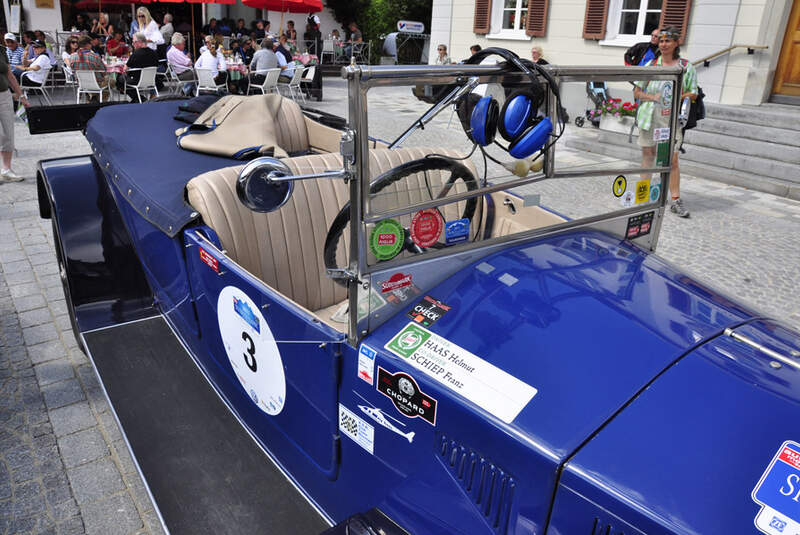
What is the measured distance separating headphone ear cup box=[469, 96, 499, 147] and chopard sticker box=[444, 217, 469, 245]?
244mm

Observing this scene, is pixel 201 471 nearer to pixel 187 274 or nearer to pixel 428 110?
pixel 187 274

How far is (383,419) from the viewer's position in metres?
1.56

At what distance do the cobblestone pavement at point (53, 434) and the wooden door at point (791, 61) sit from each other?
9535mm

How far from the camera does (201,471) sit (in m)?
2.08

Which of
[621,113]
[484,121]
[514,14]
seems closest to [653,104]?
[621,113]

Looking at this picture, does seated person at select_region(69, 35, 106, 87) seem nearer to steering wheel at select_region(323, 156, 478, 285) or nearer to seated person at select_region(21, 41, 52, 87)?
seated person at select_region(21, 41, 52, 87)

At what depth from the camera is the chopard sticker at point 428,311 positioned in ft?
5.28

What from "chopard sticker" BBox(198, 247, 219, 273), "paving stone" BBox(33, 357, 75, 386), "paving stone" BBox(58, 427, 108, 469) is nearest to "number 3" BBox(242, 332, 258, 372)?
"chopard sticker" BBox(198, 247, 219, 273)

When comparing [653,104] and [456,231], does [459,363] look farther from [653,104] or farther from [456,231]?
[653,104]

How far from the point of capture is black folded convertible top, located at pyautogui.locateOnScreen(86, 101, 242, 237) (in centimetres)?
247

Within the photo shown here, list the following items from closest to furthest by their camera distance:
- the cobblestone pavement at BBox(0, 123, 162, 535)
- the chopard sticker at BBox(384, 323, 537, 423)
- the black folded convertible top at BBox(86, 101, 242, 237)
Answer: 1. the chopard sticker at BBox(384, 323, 537, 423)
2. the cobblestone pavement at BBox(0, 123, 162, 535)
3. the black folded convertible top at BBox(86, 101, 242, 237)

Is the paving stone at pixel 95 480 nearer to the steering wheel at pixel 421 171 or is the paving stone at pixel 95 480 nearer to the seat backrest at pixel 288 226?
the seat backrest at pixel 288 226

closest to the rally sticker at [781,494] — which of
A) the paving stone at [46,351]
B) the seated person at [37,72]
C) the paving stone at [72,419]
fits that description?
the paving stone at [72,419]

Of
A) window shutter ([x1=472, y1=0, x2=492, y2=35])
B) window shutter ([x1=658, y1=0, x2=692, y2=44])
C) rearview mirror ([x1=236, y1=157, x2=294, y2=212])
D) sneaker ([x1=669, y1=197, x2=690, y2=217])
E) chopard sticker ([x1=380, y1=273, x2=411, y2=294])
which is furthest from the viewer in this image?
window shutter ([x1=472, y1=0, x2=492, y2=35])
